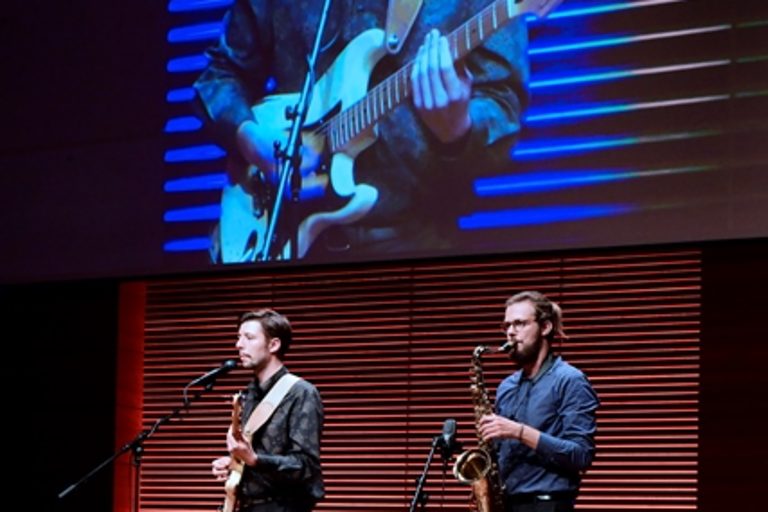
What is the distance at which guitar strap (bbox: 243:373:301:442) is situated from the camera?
5.32m

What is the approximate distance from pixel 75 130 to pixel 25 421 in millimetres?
1655

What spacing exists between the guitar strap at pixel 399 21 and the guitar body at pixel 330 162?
0.18ft

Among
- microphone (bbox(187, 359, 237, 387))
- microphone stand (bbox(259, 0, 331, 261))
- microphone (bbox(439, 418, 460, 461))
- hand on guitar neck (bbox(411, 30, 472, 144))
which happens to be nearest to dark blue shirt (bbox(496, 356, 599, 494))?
microphone (bbox(439, 418, 460, 461))

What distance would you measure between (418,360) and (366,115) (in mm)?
1226

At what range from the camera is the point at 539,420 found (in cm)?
487

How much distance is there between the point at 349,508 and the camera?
22.7 feet

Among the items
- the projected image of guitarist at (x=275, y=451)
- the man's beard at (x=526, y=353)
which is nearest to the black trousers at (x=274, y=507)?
the projected image of guitarist at (x=275, y=451)

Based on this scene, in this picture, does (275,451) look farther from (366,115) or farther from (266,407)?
(366,115)

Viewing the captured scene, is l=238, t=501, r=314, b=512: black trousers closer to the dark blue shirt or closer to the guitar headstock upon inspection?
the dark blue shirt

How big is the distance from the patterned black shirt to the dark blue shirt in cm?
74

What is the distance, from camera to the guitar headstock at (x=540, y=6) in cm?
596

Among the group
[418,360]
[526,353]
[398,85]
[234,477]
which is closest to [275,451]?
[234,477]

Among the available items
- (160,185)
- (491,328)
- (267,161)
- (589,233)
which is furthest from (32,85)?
(589,233)

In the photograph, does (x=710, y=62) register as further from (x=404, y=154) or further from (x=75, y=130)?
(x=75, y=130)
